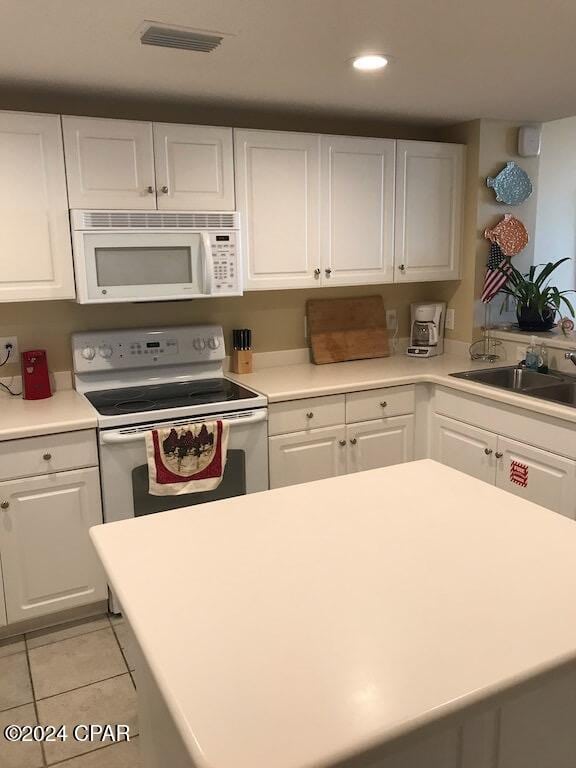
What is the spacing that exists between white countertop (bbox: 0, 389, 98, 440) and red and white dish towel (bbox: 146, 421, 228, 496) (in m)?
0.28

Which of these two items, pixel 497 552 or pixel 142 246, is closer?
pixel 497 552

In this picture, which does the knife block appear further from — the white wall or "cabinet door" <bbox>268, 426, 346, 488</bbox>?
the white wall

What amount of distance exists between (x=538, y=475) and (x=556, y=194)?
7.23 ft

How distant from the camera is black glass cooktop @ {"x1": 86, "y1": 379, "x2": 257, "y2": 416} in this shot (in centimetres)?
277

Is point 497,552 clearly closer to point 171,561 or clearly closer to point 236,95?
point 171,561

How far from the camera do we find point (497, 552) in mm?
1355

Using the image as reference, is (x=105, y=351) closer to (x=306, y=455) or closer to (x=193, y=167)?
(x=193, y=167)

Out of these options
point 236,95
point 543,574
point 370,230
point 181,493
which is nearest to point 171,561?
point 543,574

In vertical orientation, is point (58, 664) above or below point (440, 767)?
below

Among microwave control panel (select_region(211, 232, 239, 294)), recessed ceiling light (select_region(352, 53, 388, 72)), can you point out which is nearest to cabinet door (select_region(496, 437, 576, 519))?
microwave control panel (select_region(211, 232, 239, 294))

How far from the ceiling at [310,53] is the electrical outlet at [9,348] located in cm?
108

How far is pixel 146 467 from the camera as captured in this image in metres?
2.70

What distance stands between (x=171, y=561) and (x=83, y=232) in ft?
5.94

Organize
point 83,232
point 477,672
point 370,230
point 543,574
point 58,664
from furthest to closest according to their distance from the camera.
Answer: point 370,230, point 83,232, point 58,664, point 543,574, point 477,672
